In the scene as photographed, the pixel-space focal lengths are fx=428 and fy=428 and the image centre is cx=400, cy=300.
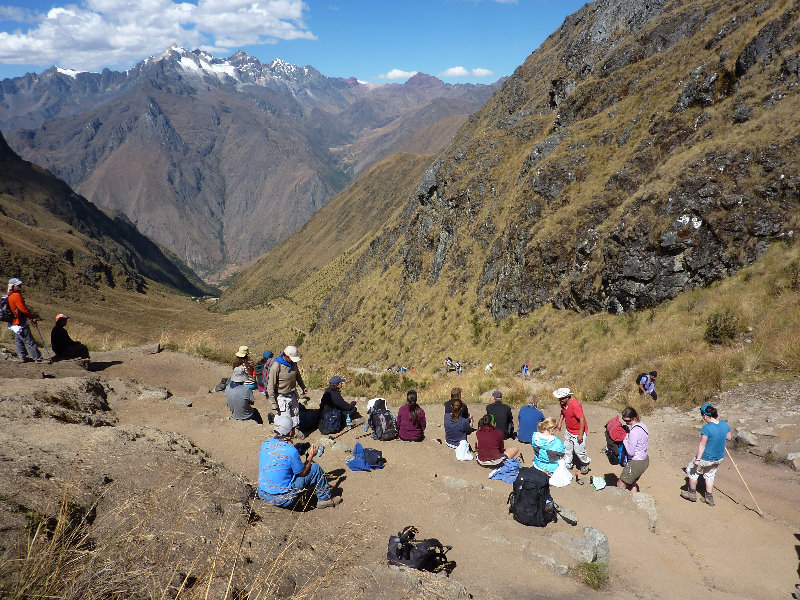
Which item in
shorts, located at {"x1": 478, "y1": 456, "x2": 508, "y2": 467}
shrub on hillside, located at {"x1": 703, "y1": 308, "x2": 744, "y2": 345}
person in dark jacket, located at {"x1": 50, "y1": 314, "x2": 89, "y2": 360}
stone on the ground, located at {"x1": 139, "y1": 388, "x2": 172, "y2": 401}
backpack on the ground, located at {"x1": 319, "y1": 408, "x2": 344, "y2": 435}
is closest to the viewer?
shorts, located at {"x1": 478, "y1": 456, "x2": 508, "y2": 467}

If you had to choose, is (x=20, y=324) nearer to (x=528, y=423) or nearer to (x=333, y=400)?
(x=333, y=400)

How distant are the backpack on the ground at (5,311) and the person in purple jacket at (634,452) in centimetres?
1567

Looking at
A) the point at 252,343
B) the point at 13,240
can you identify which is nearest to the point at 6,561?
the point at 252,343

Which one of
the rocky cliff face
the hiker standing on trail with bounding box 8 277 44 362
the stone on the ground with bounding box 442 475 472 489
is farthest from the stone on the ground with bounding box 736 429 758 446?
the hiker standing on trail with bounding box 8 277 44 362

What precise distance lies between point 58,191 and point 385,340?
223219mm

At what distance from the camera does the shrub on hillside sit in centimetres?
1380

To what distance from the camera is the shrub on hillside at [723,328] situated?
1380 cm

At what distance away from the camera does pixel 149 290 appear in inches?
5807

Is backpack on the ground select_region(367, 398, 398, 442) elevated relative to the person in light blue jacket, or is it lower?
lower

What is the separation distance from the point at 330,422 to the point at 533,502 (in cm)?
550

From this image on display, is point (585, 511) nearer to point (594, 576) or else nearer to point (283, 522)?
point (594, 576)

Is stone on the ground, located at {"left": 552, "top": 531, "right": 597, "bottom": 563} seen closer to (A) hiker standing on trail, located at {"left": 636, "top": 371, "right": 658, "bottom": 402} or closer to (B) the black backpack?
(B) the black backpack

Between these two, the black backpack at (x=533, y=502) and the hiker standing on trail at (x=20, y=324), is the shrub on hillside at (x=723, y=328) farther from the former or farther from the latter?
the hiker standing on trail at (x=20, y=324)

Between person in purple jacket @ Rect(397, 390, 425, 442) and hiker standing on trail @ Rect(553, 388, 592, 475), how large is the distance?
3.35 metres
